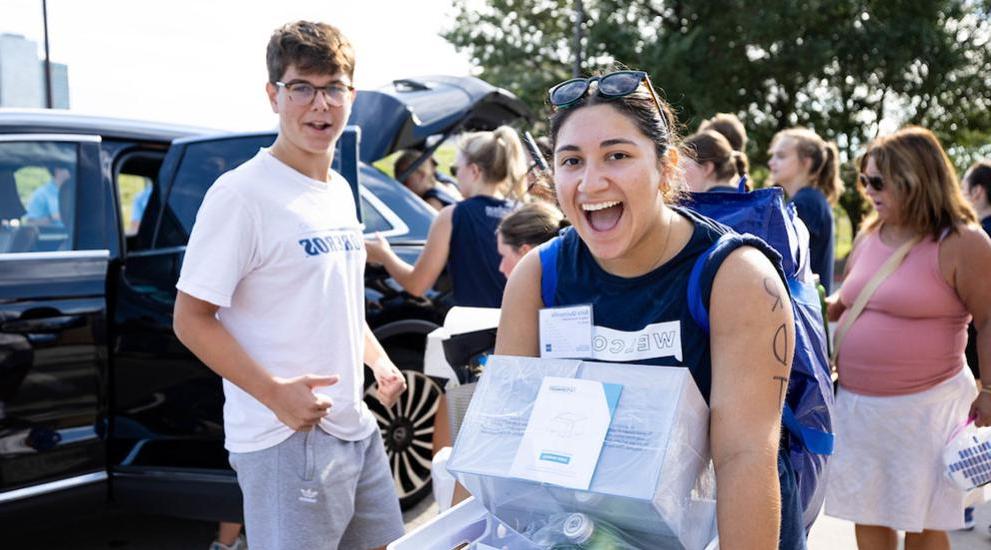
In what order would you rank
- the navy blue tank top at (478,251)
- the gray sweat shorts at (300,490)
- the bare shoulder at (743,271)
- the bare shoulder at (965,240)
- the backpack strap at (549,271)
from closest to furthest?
1. the bare shoulder at (743,271)
2. the backpack strap at (549,271)
3. the gray sweat shorts at (300,490)
4. the bare shoulder at (965,240)
5. the navy blue tank top at (478,251)

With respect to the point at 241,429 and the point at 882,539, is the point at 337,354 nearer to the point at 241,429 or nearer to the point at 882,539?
the point at 241,429

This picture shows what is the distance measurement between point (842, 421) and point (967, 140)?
27227 mm

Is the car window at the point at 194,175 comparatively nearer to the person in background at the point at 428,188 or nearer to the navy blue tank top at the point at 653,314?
the navy blue tank top at the point at 653,314

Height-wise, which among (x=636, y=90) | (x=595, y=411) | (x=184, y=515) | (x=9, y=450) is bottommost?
(x=184, y=515)

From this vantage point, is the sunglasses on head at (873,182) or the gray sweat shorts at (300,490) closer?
the gray sweat shorts at (300,490)

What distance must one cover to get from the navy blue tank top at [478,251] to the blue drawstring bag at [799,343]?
2148mm

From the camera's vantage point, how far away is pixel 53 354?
11.7 ft

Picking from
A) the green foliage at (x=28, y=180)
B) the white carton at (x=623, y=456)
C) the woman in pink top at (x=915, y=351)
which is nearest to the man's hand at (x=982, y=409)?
the woman in pink top at (x=915, y=351)

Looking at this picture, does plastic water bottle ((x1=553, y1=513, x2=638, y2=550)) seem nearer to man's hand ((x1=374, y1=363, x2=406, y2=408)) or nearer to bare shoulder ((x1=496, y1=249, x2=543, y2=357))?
bare shoulder ((x1=496, y1=249, x2=543, y2=357))

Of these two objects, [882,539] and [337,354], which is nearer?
[337,354]

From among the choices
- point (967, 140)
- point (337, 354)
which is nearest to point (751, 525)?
point (337, 354)

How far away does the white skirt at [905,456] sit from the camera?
356 centimetres

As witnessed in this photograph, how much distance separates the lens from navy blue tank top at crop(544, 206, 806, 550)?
1.69 m

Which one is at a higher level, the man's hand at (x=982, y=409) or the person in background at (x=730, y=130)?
the person in background at (x=730, y=130)
